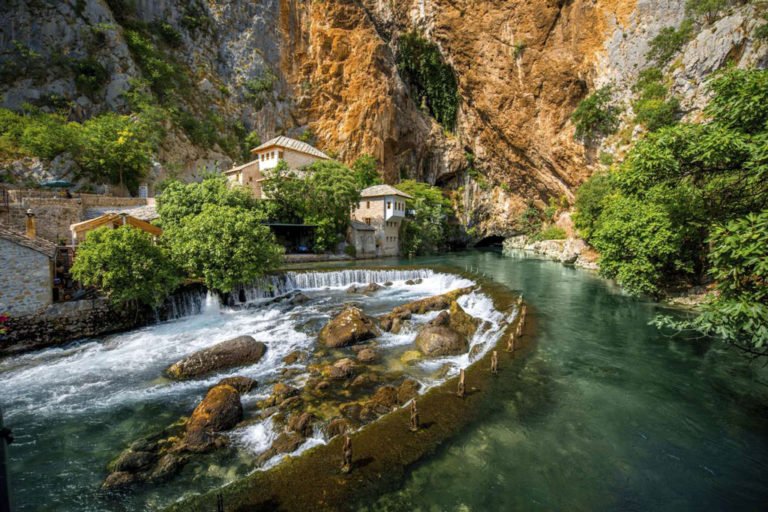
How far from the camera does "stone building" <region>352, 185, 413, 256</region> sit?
3728 centimetres

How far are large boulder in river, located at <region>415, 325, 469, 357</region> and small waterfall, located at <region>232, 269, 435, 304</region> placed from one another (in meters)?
10.9

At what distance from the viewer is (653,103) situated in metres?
28.1

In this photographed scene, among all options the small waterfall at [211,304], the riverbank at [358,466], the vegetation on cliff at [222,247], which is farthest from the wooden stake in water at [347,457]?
the small waterfall at [211,304]

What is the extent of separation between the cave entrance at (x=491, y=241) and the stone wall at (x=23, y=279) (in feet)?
177

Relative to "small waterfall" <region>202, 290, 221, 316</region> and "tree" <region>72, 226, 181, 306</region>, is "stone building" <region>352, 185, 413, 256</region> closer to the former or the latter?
"small waterfall" <region>202, 290, 221, 316</region>

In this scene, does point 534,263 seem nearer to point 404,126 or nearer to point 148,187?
point 404,126

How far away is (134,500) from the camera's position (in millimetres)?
6258

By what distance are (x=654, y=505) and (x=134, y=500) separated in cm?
984

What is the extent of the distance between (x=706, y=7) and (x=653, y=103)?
25.6ft

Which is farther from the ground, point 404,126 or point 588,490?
point 404,126

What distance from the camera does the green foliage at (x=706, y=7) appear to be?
26078 millimetres

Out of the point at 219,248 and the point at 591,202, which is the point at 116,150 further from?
the point at 591,202

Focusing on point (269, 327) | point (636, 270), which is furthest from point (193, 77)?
point (636, 270)

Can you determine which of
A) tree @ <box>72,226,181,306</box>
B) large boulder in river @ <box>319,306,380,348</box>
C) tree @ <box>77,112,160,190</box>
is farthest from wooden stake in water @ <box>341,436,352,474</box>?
tree @ <box>77,112,160,190</box>
